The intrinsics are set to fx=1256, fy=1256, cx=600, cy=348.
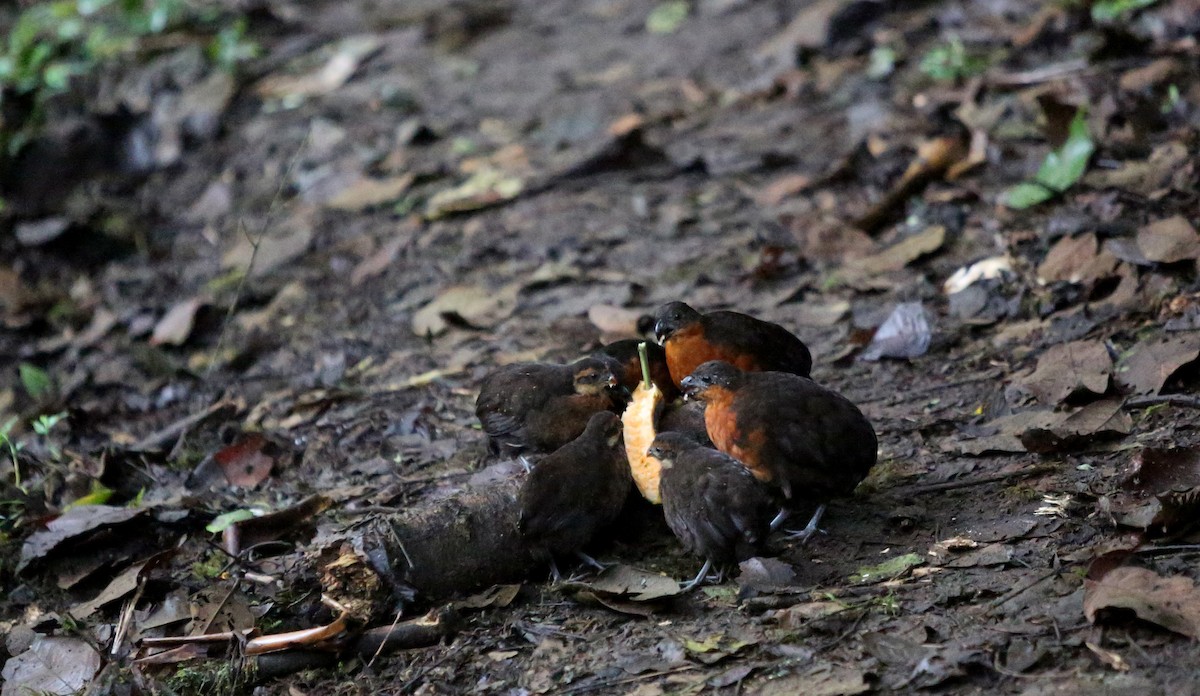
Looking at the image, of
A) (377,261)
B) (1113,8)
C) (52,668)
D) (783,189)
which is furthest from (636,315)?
(1113,8)

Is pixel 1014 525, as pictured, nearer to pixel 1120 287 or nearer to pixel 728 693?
pixel 728 693

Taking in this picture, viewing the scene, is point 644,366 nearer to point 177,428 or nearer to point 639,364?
point 639,364

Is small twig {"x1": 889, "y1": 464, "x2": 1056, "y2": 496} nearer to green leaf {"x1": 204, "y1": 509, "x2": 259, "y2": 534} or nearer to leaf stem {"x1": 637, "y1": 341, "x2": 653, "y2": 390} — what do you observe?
leaf stem {"x1": 637, "y1": 341, "x2": 653, "y2": 390}

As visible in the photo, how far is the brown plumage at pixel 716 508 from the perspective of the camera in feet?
13.7

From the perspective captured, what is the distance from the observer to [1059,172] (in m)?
7.11

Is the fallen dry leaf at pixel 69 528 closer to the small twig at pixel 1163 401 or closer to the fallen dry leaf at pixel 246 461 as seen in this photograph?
the fallen dry leaf at pixel 246 461

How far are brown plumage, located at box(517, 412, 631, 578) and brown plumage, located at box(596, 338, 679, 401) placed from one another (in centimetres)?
86

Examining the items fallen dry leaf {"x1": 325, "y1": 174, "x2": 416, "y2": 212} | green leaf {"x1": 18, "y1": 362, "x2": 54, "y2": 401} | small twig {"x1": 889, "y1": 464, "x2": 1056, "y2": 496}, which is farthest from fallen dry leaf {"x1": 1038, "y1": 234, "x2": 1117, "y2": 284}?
green leaf {"x1": 18, "y1": 362, "x2": 54, "y2": 401}

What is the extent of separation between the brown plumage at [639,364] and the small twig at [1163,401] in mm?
1815

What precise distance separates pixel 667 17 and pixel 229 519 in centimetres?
817

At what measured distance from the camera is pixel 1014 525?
4223 millimetres

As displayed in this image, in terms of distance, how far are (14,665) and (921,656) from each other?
3171 mm

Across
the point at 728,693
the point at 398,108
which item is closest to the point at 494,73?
the point at 398,108

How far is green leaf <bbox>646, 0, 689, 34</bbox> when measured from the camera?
11883 mm
